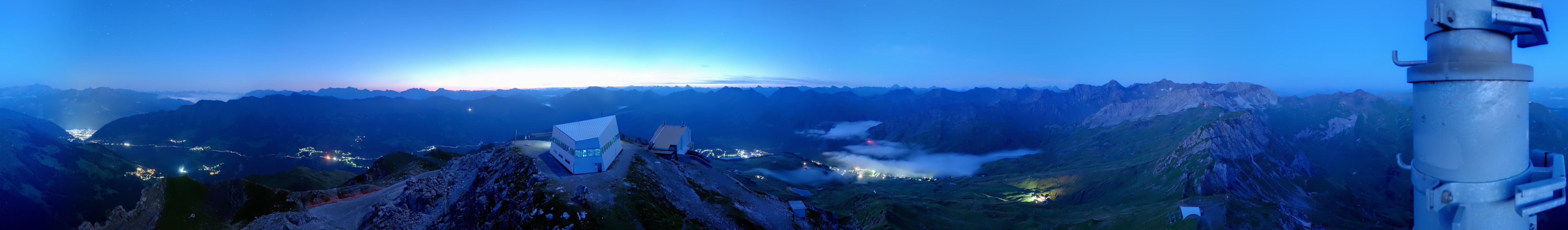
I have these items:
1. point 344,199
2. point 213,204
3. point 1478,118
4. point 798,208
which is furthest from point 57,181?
point 1478,118

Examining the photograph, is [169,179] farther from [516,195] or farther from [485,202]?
[516,195]

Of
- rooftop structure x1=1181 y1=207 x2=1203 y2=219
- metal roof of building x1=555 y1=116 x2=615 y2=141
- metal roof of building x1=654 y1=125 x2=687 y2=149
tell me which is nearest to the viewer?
metal roof of building x1=555 y1=116 x2=615 y2=141

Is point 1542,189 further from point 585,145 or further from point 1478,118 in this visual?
point 585,145

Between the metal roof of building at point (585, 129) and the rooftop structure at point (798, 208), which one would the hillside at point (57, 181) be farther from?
the rooftop structure at point (798, 208)

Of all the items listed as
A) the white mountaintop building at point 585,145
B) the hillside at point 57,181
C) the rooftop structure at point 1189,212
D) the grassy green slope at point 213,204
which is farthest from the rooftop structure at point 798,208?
the hillside at point 57,181

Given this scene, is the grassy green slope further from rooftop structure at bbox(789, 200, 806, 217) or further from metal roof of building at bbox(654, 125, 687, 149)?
rooftop structure at bbox(789, 200, 806, 217)

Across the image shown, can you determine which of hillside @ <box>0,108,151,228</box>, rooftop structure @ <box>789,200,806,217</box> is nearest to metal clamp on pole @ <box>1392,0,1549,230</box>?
rooftop structure @ <box>789,200,806,217</box>
